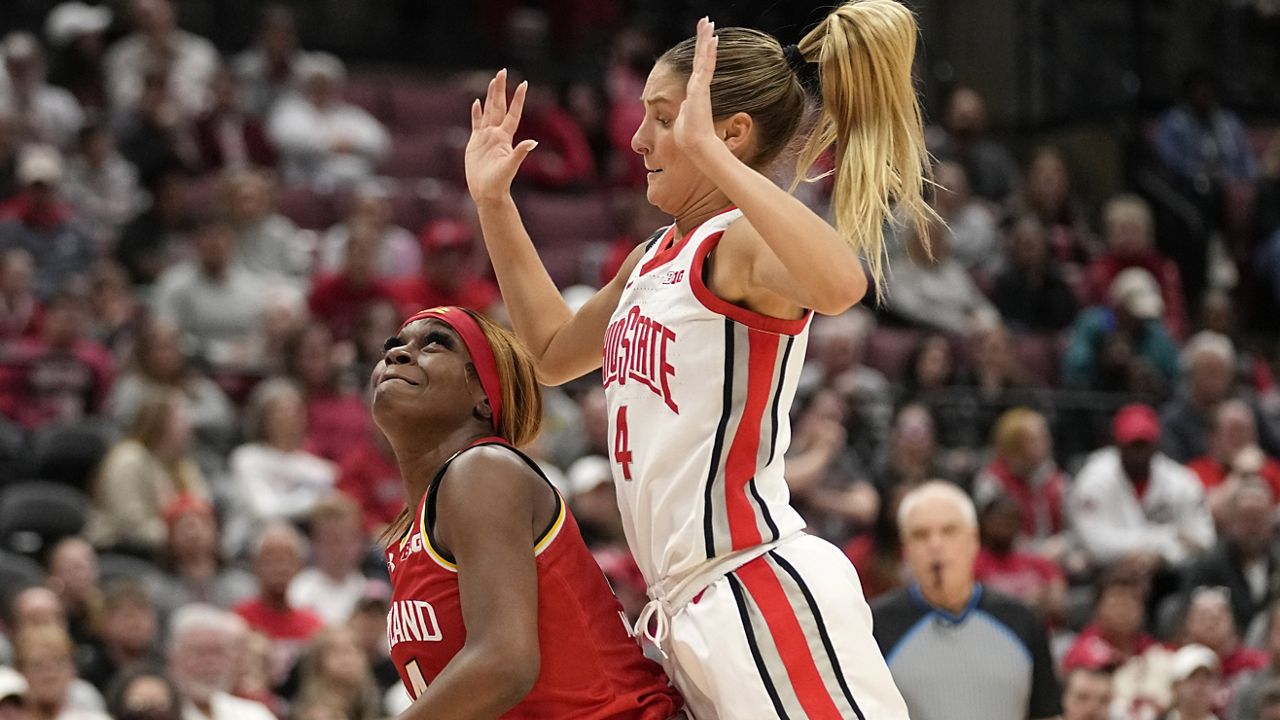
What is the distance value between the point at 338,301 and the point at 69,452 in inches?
79.8

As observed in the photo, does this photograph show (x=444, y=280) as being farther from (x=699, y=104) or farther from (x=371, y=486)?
(x=699, y=104)

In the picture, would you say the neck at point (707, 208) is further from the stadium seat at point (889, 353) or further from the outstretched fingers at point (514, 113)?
the stadium seat at point (889, 353)

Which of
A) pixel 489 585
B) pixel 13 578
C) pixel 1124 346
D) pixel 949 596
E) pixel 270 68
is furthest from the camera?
pixel 270 68

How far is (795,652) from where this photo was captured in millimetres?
3311

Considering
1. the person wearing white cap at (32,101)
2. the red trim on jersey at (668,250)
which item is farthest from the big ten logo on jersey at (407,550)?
the person wearing white cap at (32,101)

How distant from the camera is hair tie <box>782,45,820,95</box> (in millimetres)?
3561

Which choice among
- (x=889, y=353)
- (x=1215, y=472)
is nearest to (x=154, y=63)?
(x=889, y=353)

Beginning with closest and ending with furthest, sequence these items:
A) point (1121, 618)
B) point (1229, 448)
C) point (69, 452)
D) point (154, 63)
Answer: point (1121, 618), point (69, 452), point (1229, 448), point (154, 63)

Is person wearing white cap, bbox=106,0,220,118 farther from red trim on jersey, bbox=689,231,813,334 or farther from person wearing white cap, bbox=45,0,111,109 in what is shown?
red trim on jersey, bbox=689,231,813,334

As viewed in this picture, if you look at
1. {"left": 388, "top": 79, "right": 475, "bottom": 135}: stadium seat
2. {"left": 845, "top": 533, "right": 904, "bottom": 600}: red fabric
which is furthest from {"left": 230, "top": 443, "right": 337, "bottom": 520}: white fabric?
{"left": 388, "top": 79, "right": 475, "bottom": 135}: stadium seat

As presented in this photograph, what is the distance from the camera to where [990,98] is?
52.5 feet

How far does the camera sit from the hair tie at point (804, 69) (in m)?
3.56

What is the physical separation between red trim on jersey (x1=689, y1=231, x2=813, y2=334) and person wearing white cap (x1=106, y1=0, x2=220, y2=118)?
32.0ft

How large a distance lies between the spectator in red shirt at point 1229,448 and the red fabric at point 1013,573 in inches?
84.7
